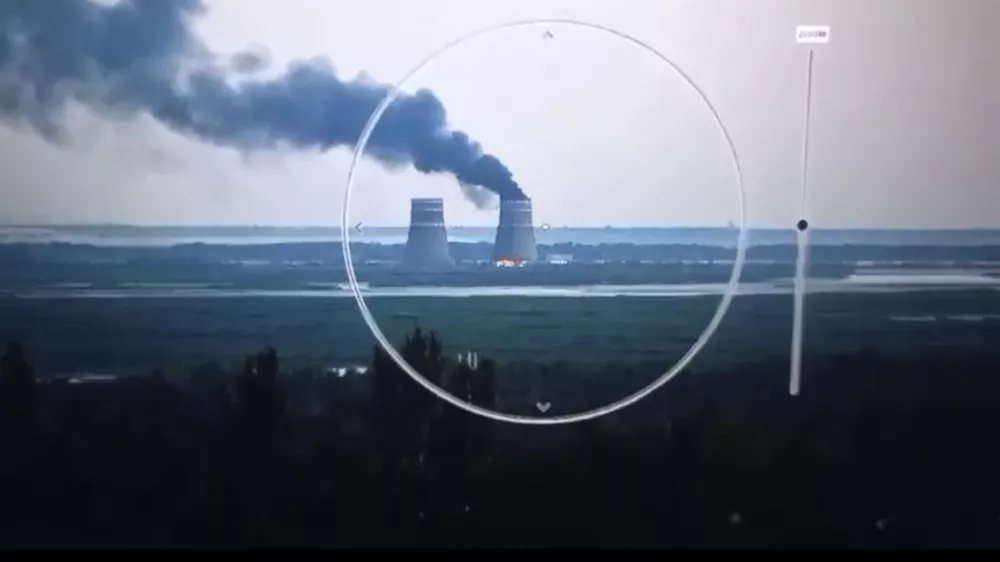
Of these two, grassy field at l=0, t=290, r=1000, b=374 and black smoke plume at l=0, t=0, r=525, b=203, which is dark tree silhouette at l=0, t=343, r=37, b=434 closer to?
grassy field at l=0, t=290, r=1000, b=374

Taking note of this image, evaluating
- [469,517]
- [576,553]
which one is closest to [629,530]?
[576,553]

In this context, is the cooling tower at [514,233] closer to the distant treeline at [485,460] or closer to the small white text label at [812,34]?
the distant treeline at [485,460]

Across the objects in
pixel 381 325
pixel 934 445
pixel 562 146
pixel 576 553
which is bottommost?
pixel 576 553

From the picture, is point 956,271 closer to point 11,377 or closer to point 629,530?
point 629,530

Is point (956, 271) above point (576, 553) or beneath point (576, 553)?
above

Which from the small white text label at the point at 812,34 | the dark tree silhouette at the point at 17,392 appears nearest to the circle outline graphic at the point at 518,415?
the small white text label at the point at 812,34

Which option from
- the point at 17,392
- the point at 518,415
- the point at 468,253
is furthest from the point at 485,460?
the point at 17,392
